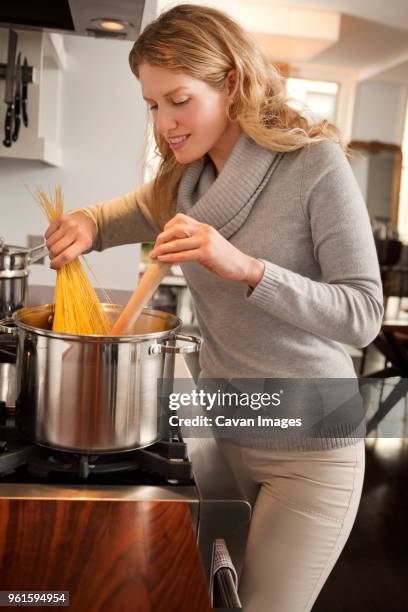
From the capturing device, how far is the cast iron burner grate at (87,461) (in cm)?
59

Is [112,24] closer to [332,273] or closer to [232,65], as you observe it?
[232,65]

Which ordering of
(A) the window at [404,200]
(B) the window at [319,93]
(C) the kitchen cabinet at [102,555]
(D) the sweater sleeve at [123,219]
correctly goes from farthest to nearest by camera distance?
(A) the window at [404,200] → (B) the window at [319,93] → (D) the sweater sleeve at [123,219] → (C) the kitchen cabinet at [102,555]

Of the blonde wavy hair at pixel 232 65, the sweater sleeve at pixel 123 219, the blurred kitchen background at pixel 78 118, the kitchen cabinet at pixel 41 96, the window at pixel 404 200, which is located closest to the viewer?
the blonde wavy hair at pixel 232 65

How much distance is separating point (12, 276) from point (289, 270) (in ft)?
1.67

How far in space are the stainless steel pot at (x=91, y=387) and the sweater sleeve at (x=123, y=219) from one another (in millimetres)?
359

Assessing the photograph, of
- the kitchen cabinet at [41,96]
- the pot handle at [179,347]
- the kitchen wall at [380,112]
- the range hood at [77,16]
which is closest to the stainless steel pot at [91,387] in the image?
the pot handle at [179,347]

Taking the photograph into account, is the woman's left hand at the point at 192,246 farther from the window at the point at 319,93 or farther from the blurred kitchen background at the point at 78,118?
the window at the point at 319,93

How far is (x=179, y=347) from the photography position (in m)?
0.62

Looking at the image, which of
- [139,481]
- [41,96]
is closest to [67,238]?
[139,481]

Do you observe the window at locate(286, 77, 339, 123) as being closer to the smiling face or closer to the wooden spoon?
the smiling face

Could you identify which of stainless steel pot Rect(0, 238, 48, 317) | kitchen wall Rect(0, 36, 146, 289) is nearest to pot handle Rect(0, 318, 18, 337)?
stainless steel pot Rect(0, 238, 48, 317)

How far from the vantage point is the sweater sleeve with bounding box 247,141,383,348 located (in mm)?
694

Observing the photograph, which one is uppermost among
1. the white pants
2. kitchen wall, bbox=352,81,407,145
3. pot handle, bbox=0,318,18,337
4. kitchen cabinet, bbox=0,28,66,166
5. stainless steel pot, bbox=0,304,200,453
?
kitchen wall, bbox=352,81,407,145

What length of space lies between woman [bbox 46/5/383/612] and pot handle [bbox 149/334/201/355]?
80mm
